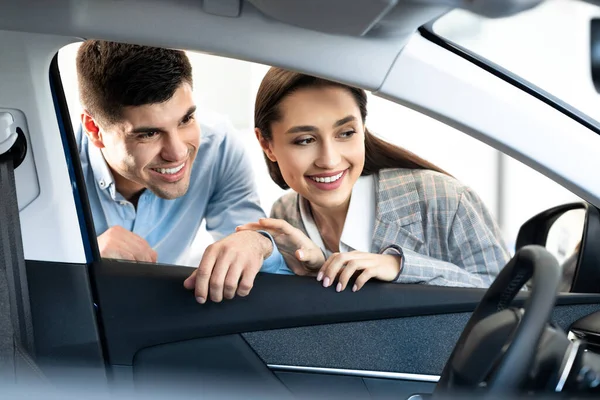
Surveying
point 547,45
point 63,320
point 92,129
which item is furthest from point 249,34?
point 547,45

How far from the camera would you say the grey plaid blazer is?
5.23 feet

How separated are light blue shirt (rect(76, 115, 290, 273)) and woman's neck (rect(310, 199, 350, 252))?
335 millimetres

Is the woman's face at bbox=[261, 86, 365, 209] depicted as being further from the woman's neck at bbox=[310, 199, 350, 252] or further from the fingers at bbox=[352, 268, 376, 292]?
the fingers at bbox=[352, 268, 376, 292]

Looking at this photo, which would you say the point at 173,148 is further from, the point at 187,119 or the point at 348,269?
the point at 348,269

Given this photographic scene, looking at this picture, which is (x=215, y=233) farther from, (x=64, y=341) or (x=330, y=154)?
(x=64, y=341)

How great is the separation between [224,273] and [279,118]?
479 millimetres

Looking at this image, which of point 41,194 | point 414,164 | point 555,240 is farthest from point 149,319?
point 555,240

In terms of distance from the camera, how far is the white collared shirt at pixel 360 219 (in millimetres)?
1671

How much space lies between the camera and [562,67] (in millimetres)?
5926

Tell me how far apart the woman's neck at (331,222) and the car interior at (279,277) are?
370mm

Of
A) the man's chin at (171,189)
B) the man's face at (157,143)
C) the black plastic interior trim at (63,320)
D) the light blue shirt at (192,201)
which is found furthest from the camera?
the light blue shirt at (192,201)

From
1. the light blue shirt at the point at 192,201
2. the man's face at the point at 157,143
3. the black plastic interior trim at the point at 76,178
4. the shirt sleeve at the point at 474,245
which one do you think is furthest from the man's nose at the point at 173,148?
the shirt sleeve at the point at 474,245

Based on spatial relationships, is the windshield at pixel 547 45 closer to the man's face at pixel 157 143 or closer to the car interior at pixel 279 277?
the man's face at pixel 157 143

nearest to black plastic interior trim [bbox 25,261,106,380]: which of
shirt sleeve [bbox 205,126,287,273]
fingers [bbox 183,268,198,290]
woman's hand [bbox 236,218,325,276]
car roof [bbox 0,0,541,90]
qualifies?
fingers [bbox 183,268,198,290]
